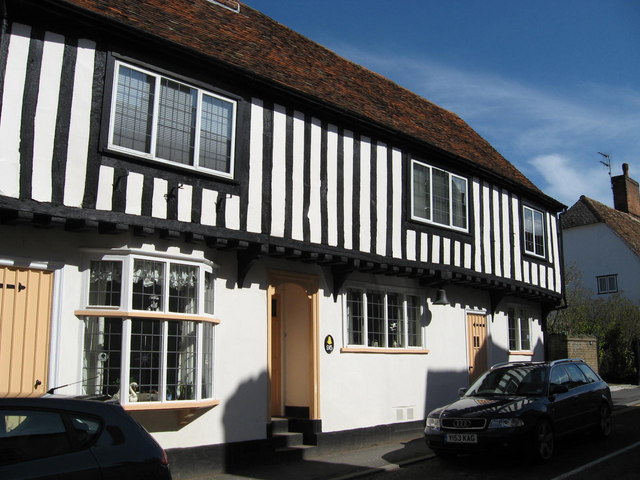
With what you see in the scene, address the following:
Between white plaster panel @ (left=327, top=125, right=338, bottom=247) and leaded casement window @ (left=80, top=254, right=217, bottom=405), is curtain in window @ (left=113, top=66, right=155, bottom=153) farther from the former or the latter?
white plaster panel @ (left=327, top=125, right=338, bottom=247)

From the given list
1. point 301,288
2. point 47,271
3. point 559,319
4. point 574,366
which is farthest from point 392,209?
point 559,319

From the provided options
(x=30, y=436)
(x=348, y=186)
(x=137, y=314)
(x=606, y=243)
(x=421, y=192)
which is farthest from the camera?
(x=606, y=243)

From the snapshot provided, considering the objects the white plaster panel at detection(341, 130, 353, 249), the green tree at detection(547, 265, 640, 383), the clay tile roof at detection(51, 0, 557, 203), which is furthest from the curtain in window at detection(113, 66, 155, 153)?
the green tree at detection(547, 265, 640, 383)

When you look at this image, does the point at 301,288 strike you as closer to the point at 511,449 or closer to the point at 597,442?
the point at 511,449

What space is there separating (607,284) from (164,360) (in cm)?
2796

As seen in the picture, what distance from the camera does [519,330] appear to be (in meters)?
16.9

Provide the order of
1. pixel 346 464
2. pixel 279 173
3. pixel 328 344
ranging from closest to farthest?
pixel 346 464
pixel 279 173
pixel 328 344

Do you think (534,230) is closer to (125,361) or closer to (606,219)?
(125,361)

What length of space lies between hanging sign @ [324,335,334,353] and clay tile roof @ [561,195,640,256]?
77.6 feet

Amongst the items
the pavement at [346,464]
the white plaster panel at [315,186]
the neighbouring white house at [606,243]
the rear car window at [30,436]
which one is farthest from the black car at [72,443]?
the neighbouring white house at [606,243]

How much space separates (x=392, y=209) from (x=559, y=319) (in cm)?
1492

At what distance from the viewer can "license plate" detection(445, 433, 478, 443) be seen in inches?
358

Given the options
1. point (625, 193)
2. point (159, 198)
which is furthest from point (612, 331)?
point (159, 198)

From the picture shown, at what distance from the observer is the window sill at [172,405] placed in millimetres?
8164
